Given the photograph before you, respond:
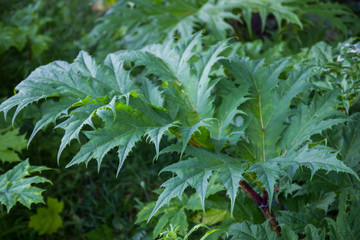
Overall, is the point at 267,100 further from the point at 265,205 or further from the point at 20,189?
the point at 20,189

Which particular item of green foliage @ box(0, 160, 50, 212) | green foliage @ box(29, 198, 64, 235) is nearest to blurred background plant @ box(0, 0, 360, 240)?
green foliage @ box(29, 198, 64, 235)

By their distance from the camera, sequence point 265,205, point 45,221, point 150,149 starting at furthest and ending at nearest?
1. point 150,149
2. point 45,221
3. point 265,205

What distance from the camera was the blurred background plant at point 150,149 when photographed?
70.1 inches

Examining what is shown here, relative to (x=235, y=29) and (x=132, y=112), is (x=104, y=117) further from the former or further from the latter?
(x=235, y=29)

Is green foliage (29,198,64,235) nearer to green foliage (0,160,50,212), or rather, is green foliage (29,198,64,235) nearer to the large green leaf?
green foliage (0,160,50,212)

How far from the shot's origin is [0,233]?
235cm

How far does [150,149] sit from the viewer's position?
9.55 feet

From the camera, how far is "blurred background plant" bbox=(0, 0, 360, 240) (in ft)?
5.84

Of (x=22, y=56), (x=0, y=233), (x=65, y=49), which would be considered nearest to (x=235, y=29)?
(x=65, y=49)

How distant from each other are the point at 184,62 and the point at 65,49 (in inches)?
84.0

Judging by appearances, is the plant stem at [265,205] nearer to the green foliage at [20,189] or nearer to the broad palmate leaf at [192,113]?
the broad palmate leaf at [192,113]

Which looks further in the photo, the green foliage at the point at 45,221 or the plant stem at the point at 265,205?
the green foliage at the point at 45,221

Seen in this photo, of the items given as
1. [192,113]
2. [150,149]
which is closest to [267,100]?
[192,113]

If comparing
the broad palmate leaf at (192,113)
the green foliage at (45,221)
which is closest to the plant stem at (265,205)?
the broad palmate leaf at (192,113)
